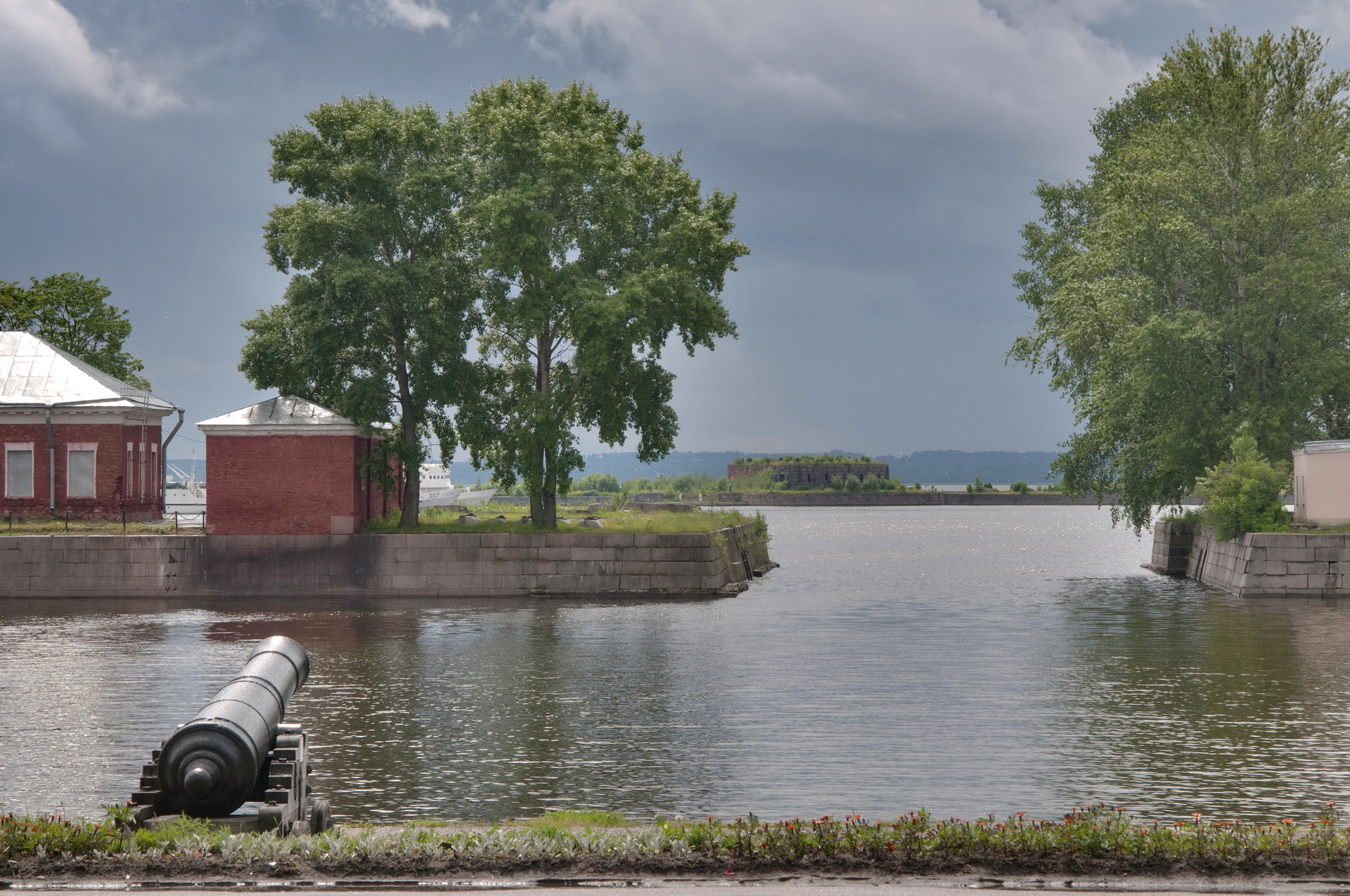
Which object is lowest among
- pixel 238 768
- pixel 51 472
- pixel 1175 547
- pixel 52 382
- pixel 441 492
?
pixel 1175 547

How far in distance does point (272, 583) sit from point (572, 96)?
2033 centimetres

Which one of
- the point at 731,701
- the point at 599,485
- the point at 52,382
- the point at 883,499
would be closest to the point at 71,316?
the point at 52,382

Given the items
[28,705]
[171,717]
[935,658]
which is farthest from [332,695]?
[935,658]

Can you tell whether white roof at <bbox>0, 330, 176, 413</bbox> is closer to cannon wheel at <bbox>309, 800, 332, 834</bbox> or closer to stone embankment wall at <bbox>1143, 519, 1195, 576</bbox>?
cannon wheel at <bbox>309, 800, 332, 834</bbox>

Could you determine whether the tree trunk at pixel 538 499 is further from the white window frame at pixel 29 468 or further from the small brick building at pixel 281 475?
the white window frame at pixel 29 468

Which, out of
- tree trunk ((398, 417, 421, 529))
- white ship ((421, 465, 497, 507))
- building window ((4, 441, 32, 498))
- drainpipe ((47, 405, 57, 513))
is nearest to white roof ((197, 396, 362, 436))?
tree trunk ((398, 417, 421, 529))

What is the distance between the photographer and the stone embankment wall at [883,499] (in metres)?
191

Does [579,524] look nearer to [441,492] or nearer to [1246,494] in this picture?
[1246,494]

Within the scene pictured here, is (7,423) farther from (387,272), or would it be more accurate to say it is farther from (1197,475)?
(1197,475)

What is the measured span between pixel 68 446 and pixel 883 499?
156495mm

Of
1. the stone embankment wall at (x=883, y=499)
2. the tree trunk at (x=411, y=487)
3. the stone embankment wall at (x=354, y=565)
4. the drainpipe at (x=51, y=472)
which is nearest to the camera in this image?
the stone embankment wall at (x=354, y=565)

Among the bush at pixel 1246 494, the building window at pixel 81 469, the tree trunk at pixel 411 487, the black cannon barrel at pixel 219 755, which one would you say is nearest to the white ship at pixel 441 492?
the building window at pixel 81 469

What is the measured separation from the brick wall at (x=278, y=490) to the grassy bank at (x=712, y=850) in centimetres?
3434

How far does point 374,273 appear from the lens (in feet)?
142
